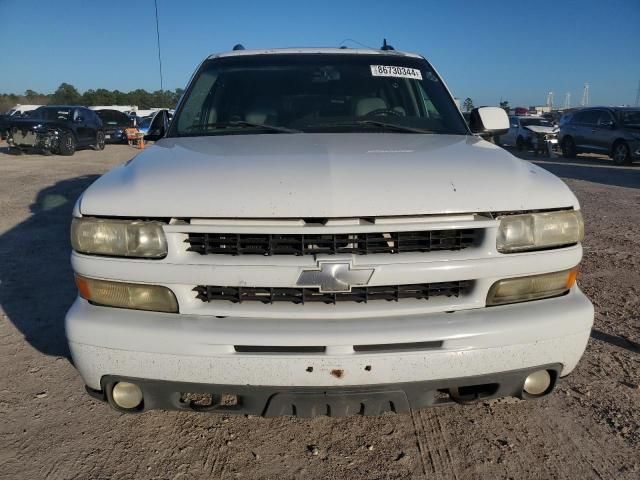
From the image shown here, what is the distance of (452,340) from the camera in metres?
2.01

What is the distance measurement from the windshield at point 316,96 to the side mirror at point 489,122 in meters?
0.24

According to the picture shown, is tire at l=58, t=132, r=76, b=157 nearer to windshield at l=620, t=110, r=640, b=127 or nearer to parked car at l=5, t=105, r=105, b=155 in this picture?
parked car at l=5, t=105, r=105, b=155

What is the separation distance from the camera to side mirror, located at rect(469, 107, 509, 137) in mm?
3568

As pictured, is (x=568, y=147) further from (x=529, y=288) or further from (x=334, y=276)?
(x=334, y=276)

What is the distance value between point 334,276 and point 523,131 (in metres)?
22.6

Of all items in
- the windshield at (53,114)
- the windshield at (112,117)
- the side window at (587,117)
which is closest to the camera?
the side window at (587,117)

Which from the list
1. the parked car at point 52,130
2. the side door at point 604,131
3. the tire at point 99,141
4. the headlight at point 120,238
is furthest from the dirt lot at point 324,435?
the tire at point 99,141

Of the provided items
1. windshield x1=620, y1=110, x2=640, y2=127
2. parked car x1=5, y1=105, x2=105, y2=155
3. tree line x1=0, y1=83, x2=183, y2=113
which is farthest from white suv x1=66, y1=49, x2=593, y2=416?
tree line x1=0, y1=83, x2=183, y2=113

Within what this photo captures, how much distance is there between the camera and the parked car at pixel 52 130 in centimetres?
1819

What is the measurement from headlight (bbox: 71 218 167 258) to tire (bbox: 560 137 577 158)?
19.5 metres

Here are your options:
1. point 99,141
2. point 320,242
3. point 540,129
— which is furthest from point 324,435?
point 540,129

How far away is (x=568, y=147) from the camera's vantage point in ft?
62.2

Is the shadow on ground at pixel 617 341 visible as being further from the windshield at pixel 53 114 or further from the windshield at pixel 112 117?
the windshield at pixel 112 117

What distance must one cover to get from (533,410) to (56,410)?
2.56m
